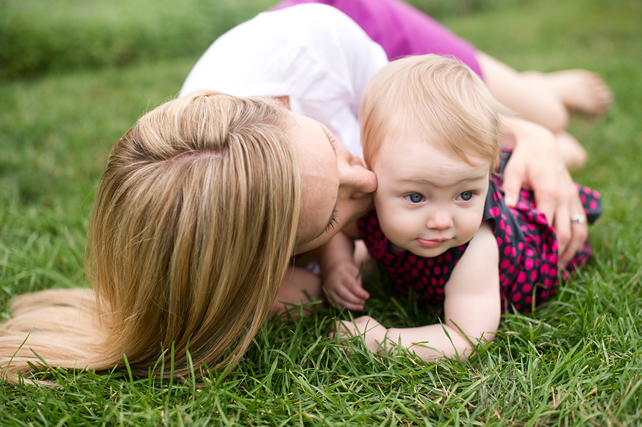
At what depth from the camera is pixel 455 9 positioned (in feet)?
34.7

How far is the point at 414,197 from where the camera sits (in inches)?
55.2

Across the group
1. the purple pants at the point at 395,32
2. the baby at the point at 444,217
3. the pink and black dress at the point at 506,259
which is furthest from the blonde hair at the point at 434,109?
the purple pants at the point at 395,32

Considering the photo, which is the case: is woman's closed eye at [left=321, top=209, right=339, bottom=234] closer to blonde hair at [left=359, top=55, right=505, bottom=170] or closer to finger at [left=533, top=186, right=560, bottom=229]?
blonde hair at [left=359, top=55, right=505, bottom=170]

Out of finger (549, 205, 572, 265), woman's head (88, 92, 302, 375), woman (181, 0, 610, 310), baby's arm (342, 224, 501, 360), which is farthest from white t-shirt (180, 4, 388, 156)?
finger (549, 205, 572, 265)

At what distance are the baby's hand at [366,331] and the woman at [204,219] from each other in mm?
296

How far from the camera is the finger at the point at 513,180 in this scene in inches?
69.6

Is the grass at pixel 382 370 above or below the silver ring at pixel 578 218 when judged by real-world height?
below

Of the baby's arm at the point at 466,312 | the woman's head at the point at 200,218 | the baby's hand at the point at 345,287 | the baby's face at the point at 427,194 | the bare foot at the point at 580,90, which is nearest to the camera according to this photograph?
the woman's head at the point at 200,218

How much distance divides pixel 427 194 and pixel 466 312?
413 mm

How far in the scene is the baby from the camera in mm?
1351

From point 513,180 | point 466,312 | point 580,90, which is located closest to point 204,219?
point 466,312

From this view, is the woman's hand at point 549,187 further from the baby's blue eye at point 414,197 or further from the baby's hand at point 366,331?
the baby's hand at point 366,331

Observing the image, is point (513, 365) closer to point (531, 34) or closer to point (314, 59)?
point (314, 59)

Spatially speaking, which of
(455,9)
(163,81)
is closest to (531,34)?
(455,9)
